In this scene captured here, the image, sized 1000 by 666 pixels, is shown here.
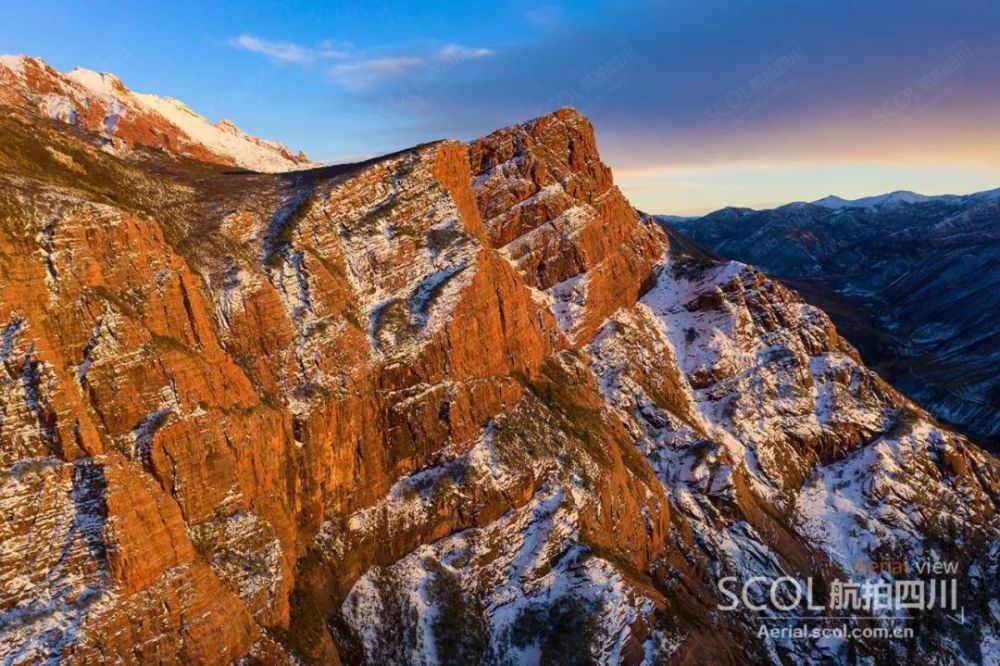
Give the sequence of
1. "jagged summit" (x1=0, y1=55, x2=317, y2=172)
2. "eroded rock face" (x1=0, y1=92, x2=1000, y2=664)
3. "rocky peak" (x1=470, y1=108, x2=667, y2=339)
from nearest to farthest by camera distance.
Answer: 1. "eroded rock face" (x1=0, y1=92, x2=1000, y2=664)
2. "jagged summit" (x1=0, y1=55, x2=317, y2=172)
3. "rocky peak" (x1=470, y1=108, x2=667, y2=339)

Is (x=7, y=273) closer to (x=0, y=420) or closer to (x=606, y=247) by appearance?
(x=0, y=420)

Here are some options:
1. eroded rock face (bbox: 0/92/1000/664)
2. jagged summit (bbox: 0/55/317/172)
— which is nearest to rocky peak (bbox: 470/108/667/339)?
eroded rock face (bbox: 0/92/1000/664)

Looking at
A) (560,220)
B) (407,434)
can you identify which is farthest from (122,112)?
(407,434)

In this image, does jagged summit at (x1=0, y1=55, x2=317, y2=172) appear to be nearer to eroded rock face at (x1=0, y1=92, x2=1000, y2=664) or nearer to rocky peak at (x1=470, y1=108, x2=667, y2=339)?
eroded rock face at (x1=0, y1=92, x2=1000, y2=664)

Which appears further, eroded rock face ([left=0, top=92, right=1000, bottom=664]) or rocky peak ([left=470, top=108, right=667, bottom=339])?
rocky peak ([left=470, top=108, right=667, bottom=339])

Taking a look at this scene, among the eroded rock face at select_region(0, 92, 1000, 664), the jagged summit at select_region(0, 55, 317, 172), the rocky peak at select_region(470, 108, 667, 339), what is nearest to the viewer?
the eroded rock face at select_region(0, 92, 1000, 664)

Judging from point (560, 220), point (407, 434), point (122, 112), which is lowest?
point (407, 434)

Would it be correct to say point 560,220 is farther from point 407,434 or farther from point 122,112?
point 122,112

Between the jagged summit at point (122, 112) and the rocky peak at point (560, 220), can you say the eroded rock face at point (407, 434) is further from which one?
the jagged summit at point (122, 112)
